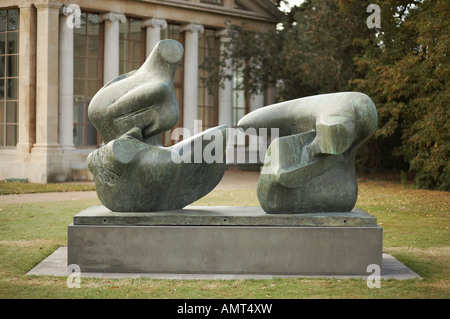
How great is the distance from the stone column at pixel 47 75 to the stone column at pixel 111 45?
209 cm

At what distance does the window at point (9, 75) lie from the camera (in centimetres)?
2238

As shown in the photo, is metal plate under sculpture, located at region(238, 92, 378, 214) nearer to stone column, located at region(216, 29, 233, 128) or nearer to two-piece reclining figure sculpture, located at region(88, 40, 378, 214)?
two-piece reclining figure sculpture, located at region(88, 40, 378, 214)

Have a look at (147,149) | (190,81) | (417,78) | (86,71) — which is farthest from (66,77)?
(147,149)

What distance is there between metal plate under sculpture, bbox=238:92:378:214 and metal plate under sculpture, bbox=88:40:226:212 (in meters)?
0.79

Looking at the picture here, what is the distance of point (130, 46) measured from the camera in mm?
24750

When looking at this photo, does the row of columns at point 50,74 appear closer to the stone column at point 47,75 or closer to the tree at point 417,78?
the stone column at point 47,75

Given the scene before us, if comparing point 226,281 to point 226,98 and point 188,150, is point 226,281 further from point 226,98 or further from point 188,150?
point 226,98

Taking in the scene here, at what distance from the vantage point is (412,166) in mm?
19531

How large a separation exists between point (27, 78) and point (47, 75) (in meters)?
0.84

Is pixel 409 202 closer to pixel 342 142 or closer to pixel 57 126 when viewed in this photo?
pixel 342 142

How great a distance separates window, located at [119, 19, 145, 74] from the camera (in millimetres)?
24500

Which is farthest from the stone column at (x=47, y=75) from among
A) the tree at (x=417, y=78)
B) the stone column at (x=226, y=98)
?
the tree at (x=417, y=78)

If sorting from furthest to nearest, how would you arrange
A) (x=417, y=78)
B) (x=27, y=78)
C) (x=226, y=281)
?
(x=27, y=78)
(x=417, y=78)
(x=226, y=281)

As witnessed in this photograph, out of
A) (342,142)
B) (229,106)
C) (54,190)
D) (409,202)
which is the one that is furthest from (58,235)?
(229,106)
